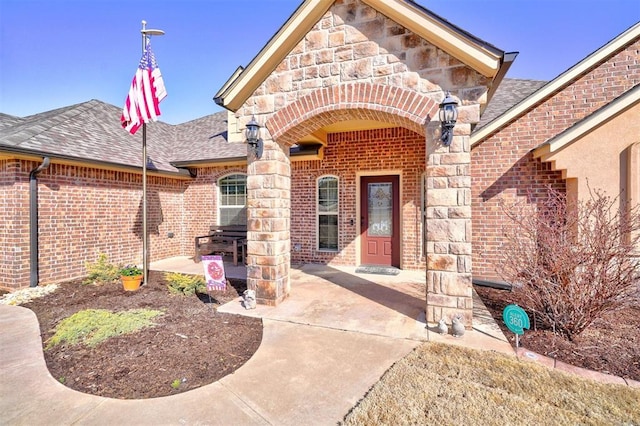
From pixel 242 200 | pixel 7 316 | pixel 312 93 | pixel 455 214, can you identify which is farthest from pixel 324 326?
pixel 242 200

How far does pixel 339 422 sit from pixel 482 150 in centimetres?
638

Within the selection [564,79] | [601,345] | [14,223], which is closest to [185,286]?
[14,223]

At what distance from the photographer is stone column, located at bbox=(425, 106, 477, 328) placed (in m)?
4.00

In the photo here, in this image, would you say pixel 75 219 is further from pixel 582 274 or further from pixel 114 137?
pixel 582 274

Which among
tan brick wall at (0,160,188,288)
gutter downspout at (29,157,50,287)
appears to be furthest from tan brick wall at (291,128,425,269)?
gutter downspout at (29,157,50,287)

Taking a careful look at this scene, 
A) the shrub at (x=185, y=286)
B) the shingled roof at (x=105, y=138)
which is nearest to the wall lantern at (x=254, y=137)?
the shrub at (x=185, y=286)

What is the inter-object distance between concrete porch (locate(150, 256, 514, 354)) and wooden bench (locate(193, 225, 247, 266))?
5.65 ft

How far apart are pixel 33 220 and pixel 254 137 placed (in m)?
5.51

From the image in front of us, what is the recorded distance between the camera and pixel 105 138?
870cm

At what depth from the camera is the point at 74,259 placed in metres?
7.13

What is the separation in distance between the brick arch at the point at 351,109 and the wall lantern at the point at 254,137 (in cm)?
25

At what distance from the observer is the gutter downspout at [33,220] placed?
247 inches

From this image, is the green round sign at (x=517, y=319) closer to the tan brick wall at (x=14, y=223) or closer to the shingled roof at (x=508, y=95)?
the shingled roof at (x=508, y=95)

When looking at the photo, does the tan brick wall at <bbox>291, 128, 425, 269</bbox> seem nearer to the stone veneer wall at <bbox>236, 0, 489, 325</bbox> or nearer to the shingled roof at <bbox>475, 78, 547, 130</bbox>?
the shingled roof at <bbox>475, 78, 547, 130</bbox>
